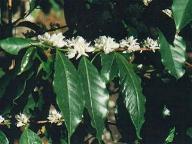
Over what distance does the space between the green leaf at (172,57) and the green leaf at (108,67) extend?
176 millimetres

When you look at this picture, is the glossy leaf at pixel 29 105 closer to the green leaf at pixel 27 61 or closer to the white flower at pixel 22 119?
the white flower at pixel 22 119

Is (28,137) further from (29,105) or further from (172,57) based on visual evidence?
(172,57)

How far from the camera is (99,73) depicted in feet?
4.76

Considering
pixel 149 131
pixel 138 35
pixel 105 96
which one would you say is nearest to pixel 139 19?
pixel 138 35

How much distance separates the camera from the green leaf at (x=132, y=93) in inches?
53.5

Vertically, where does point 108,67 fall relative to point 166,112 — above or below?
above

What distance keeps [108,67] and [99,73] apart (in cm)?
6

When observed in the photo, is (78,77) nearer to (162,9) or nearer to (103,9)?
(162,9)

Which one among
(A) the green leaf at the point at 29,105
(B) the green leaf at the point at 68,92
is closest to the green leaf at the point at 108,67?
(B) the green leaf at the point at 68,92

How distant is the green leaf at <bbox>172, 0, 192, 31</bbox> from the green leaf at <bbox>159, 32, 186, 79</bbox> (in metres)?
0.20

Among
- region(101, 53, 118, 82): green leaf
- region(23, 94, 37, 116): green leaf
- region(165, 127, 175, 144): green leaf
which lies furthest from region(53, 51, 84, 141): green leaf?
region(165, 127, 175, 144): green leaf

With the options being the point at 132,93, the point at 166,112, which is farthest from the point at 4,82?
the point at 166,112

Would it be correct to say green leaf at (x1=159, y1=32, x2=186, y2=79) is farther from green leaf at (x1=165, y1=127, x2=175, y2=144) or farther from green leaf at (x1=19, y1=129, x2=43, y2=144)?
green leaf at (x1=19, y1=129, x2=43, y2=144)

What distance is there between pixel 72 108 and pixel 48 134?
0.54 m
